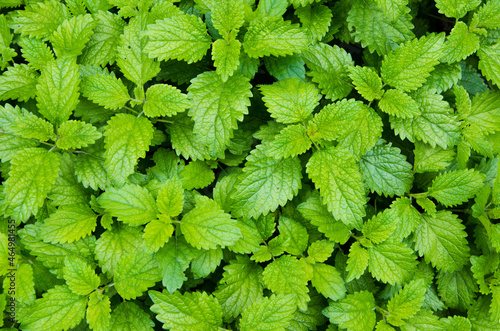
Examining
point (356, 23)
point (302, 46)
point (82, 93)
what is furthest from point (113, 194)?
point (356, 23)

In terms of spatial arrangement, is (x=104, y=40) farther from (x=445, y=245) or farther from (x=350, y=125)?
(x=445, y=245)

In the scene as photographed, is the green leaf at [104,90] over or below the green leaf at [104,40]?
below

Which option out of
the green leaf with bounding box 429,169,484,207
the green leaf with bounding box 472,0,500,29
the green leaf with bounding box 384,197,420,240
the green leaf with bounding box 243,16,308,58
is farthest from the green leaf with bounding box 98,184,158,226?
the green leaf with bounding box 472,0,500,29

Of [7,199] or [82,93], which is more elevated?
[82,93]

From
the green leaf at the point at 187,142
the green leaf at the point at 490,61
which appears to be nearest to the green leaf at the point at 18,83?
the green leaf at the point at 187,142

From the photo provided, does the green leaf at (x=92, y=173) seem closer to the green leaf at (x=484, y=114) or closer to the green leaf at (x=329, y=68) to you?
the green leaf at (x=329, y=68)

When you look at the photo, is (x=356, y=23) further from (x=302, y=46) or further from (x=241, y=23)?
(x=241, y=23)

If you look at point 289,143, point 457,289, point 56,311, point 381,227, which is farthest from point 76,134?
point 457,289
